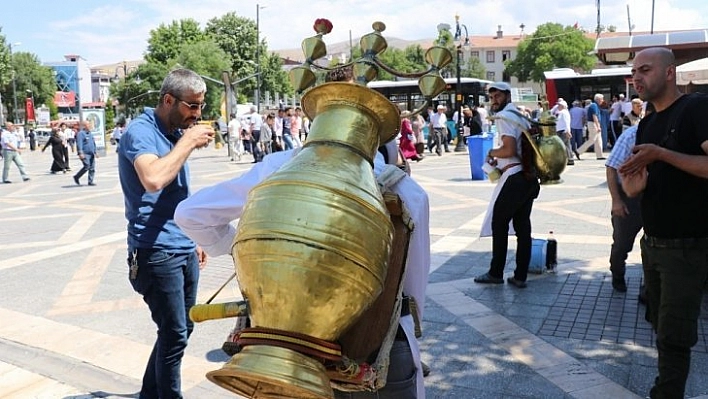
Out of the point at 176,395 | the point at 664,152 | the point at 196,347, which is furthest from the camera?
the point at 196,347

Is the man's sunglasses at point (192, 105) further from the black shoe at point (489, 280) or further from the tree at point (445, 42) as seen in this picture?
the black shoe at point (489, 280)

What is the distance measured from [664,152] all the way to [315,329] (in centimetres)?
219

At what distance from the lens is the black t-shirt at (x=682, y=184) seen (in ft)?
9.48

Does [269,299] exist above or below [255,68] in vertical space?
below

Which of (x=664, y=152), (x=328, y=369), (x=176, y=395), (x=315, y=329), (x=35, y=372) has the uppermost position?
(x=664, y=152)

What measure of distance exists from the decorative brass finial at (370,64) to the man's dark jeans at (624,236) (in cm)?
407

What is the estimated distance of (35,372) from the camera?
13.5 feet

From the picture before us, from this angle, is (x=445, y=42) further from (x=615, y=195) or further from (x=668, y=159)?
(x=615, y=195)

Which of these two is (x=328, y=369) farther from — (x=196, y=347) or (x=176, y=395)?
(x=196, y=347)

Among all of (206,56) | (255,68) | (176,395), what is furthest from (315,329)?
(255,68)

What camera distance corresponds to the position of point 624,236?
5395 mm

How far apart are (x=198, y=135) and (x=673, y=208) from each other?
221 cm

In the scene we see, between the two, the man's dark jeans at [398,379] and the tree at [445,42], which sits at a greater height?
the tree at [445,42]

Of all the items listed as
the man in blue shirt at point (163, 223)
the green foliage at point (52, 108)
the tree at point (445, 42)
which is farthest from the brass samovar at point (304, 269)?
the green foliage at point (52, 108)
